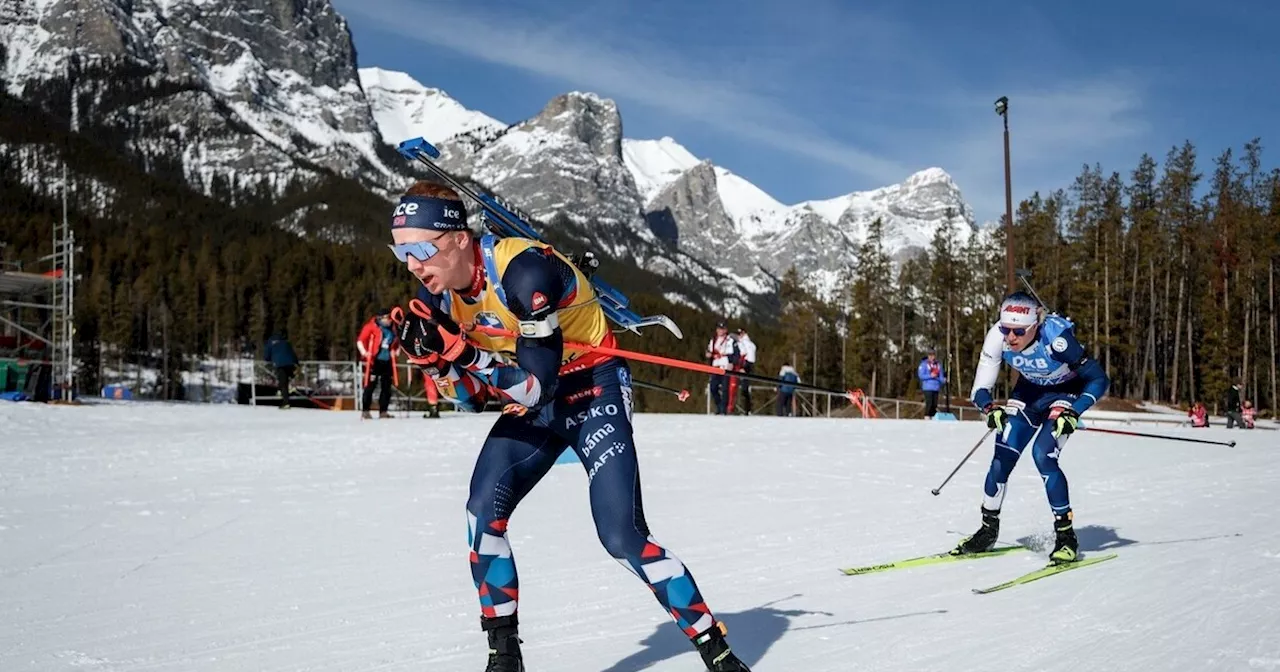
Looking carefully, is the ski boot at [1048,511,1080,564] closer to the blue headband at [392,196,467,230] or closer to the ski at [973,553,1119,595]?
the ski at [973,553,1119,595]

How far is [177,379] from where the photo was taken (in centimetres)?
9475

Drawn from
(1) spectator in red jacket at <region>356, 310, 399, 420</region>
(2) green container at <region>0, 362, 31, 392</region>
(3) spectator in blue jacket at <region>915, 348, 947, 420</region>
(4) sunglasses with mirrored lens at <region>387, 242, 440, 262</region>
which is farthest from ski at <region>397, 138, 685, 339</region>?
(2) green container at <region>0, 362, 31, 392</region>

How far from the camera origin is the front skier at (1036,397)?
7.26m

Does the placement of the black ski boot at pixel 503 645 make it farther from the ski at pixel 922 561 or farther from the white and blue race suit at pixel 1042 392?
the white and blue race suit at pixel 1042 392

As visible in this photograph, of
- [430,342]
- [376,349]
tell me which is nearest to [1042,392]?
[430,342]

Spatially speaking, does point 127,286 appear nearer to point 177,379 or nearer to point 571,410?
point 177,379

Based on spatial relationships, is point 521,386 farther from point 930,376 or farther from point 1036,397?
point 930,376

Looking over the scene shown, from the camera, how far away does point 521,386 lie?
348cm

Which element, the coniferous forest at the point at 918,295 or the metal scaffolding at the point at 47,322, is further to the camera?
the coniferous forest at the point at 918,295

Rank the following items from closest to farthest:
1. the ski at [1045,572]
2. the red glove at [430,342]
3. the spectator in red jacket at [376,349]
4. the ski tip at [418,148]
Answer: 1. the red glove at [430,342]
2. the ski tip at [418,148]
3. the ski at [1045,572]
4. the spectator in red jacket at [376,349]

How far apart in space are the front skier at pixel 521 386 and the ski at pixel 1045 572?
9.19ft

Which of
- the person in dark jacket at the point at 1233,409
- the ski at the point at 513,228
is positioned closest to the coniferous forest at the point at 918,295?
the ski at the point at 513,228

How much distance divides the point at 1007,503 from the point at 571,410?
7.52m

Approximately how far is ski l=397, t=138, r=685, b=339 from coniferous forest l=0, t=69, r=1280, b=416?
1145 cm
